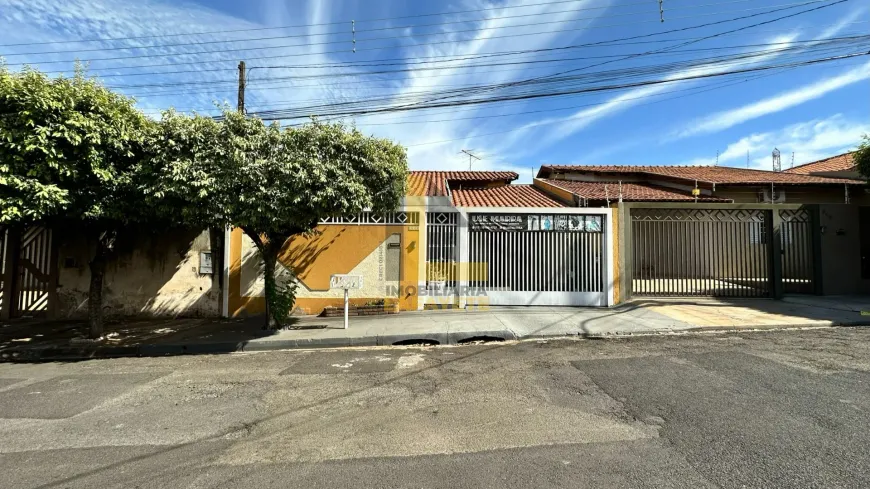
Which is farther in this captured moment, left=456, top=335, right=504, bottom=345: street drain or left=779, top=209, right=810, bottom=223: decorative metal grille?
left=779, top=209, right=810, bottom=223: decorative metal grille

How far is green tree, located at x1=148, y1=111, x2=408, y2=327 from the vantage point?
6.86 metres

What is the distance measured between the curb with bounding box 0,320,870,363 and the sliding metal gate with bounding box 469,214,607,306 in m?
2.85

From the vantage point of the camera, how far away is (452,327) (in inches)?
328

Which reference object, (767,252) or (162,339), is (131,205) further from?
(767,252)

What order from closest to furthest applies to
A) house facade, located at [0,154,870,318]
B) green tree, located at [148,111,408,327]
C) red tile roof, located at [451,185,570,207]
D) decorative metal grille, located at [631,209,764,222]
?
green tree, located at [148,111,408,327], house facade, located at [0,154,870,318], decorative metal grille, located at [631,209,764,222], red tile roof, located at [451,185,570,207]

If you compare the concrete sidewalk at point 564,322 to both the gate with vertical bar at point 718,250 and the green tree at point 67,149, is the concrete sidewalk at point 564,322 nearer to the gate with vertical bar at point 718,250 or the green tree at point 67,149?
the gate with vertical bar at point 718,250

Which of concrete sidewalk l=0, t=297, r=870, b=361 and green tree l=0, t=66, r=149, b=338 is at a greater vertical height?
green tree l=0, t=66, r=149, b=338

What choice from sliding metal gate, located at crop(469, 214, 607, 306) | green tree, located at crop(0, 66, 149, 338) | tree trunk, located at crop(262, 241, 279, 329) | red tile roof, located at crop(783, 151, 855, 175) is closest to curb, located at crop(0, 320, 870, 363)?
tree trunk, located at crop(262, 241, 279, 329)

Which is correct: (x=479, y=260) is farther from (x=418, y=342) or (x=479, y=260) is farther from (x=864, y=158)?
(x=864, y=158)

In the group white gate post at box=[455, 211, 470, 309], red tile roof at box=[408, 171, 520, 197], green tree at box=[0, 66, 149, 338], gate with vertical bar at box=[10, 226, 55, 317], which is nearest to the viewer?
green tree at box=[0, 66, 149, 338]

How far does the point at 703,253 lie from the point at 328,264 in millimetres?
10548

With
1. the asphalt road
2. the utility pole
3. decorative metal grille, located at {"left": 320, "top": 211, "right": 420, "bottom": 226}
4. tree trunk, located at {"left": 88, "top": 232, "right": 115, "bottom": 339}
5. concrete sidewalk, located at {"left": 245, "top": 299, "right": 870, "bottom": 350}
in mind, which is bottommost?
the asphalt road

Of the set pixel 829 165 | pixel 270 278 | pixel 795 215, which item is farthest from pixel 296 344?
pixel 829 165

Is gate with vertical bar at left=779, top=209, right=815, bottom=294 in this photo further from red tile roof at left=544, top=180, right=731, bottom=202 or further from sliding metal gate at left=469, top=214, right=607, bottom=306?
sliding metal gate at left=469, top=214, right=607, bottom=306
